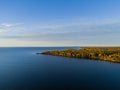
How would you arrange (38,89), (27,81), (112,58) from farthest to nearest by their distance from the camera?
(112,58) < (27,81) < (38,89)

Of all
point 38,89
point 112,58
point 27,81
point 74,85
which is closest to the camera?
point 38,89

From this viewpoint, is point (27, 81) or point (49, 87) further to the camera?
point (27, 81)

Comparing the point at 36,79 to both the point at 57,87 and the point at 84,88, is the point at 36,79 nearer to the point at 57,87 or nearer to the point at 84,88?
the point at 57,87

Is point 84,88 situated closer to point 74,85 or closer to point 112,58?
point 74,85

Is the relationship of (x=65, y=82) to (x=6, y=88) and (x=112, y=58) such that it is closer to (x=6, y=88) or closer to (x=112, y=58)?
(x=6, y=88)

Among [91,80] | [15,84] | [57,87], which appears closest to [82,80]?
[91,80]

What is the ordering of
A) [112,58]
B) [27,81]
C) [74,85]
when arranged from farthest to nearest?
[112,58] < [27,81] < [74,85]

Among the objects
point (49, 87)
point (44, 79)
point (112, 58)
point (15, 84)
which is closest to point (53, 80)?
point (44, 79)

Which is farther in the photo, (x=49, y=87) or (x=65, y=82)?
(x=65, y=82)
